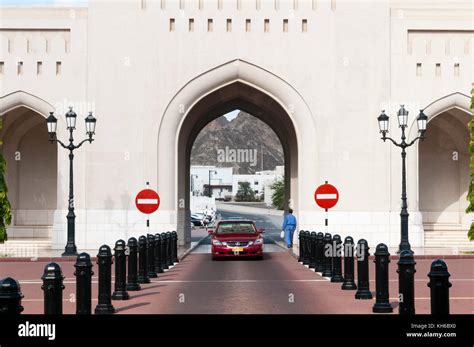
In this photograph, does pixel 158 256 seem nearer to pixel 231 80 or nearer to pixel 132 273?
pixel 132 273

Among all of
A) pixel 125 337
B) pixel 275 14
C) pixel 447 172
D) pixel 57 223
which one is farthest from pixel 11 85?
pixel 125 337

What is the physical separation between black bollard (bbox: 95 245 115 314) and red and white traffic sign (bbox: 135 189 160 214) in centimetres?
1041

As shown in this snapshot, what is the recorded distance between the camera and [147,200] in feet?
78.4

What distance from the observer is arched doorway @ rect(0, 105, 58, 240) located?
35.8 m

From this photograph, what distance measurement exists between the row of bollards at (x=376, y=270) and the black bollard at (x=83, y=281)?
447cm

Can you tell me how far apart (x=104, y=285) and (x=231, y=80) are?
1980cm

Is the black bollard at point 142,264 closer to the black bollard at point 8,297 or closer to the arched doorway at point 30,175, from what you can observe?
the black bollard at point 8,297

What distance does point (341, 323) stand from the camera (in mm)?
9648

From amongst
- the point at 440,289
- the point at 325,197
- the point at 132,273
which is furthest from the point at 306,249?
the point at 440,289

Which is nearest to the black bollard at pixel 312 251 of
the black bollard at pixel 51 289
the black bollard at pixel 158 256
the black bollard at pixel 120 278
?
the black bollard at pixel 158 256

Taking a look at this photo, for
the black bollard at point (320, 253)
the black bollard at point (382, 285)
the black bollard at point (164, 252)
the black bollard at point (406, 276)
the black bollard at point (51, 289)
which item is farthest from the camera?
the black bollard at point (164, 252)

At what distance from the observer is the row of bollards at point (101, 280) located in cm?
786

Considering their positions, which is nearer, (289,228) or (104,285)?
(104,285)

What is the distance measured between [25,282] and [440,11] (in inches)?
814
